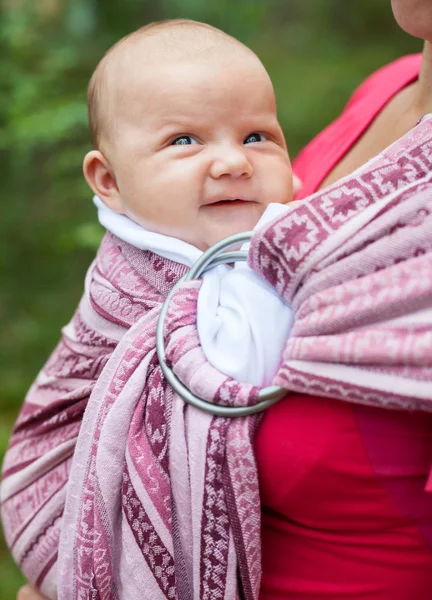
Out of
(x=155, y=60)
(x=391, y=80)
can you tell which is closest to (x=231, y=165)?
(x=155, y=60)

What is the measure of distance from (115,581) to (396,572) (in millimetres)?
357

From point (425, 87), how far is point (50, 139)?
60.4 inches

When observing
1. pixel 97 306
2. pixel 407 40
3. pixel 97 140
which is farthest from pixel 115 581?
pixel 407 40

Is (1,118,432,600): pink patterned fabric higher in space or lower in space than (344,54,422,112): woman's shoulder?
lower

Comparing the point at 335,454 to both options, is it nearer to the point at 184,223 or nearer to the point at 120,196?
the point at 184,223

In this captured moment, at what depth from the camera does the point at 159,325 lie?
37.6 inches

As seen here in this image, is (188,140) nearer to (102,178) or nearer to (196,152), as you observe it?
(196,152)

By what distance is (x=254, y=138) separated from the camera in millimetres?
1139

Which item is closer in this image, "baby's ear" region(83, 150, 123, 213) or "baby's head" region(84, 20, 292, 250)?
"baby's head" region(84, 20, 292, 250)

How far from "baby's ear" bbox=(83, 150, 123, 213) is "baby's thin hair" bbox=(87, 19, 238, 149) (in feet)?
0.08

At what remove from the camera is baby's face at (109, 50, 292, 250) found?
1058mm

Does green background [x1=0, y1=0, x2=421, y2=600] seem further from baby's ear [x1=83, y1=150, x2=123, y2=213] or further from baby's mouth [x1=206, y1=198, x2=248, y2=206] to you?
baby's mouth [x1=206, y1=198, x2=248, y2=206]

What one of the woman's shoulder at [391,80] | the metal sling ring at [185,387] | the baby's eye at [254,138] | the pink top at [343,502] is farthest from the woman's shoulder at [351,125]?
the pink top at [343,502]

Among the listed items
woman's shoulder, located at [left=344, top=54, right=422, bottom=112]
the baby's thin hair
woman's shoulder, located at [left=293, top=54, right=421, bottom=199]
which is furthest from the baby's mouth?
woman's shoulder, located at [left=344, top=54, right=422, bottom=112]
